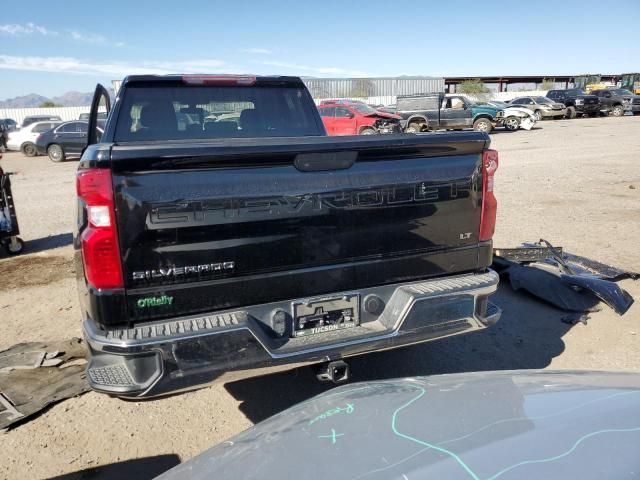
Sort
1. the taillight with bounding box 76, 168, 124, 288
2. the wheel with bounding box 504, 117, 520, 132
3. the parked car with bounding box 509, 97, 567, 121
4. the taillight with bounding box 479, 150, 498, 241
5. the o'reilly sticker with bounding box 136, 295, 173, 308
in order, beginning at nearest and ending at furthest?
the taillight with bounding box 76, 168, 124, 288 < the o'reilly sticker with bounding box 136, 295, 173, 308 < the taillight with bounding box 479, 150, 498, 241 < the wheel with bounding box 504, 117, 520, 132 < the parked car with bounding box 509, 97, 567, 121

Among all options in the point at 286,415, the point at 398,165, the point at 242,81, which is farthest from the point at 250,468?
the point at 242,81

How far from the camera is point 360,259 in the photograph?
3.06 meters

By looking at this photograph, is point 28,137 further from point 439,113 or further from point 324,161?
point 324,161

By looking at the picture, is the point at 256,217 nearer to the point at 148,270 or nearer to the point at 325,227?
the point at 325,227

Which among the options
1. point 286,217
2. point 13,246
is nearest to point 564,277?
point 286,217

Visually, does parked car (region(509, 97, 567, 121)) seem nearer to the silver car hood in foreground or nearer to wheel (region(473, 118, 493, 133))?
wheel (region(473, 118, 493, 133))

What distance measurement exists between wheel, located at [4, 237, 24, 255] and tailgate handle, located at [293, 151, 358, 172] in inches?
246

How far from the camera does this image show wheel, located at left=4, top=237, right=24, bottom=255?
7.46 meters

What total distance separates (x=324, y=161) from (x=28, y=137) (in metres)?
24.5

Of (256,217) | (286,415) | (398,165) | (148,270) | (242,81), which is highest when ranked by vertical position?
(242,81)

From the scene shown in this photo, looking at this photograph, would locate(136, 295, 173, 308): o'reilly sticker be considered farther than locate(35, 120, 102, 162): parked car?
No

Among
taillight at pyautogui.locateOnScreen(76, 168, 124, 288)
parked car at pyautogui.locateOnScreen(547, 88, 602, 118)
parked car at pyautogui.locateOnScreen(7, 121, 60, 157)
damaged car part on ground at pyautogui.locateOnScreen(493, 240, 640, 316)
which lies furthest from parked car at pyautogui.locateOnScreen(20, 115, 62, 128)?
parked car at pyautogui.locateOnScreen(547, 88, 602, 118)

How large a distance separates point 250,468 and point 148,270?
1.24 m

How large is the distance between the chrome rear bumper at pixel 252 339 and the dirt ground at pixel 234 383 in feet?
2.50
